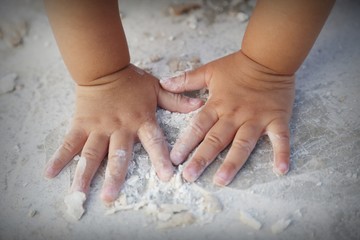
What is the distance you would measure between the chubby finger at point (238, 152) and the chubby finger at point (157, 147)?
0.41ft

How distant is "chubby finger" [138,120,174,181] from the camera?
0.96 meters

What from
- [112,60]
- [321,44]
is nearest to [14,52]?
[112,60]

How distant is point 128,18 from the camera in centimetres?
159

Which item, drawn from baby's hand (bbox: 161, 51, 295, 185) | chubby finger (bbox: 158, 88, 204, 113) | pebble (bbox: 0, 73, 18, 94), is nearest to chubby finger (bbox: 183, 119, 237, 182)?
baby's hand (bbox: 161, 51, 295, 185)

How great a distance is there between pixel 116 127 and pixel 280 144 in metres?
0.45

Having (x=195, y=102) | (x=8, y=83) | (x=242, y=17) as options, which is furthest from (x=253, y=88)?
(x=8, y=83)

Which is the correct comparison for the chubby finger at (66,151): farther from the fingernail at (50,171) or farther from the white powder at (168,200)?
the white powder at (168,200)

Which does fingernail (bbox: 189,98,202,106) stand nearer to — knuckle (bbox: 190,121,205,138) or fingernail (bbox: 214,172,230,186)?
knuckle (bbox: 190,121,205,138)

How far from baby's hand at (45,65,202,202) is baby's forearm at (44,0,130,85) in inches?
1.6

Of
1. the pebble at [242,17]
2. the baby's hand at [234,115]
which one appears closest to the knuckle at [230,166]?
the baby's hand at [234,115]

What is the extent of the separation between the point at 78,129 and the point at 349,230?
73cm

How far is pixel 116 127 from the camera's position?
1.05 m

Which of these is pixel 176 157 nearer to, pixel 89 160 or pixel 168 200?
pixel 168 200

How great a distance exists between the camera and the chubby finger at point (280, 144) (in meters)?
0.97
